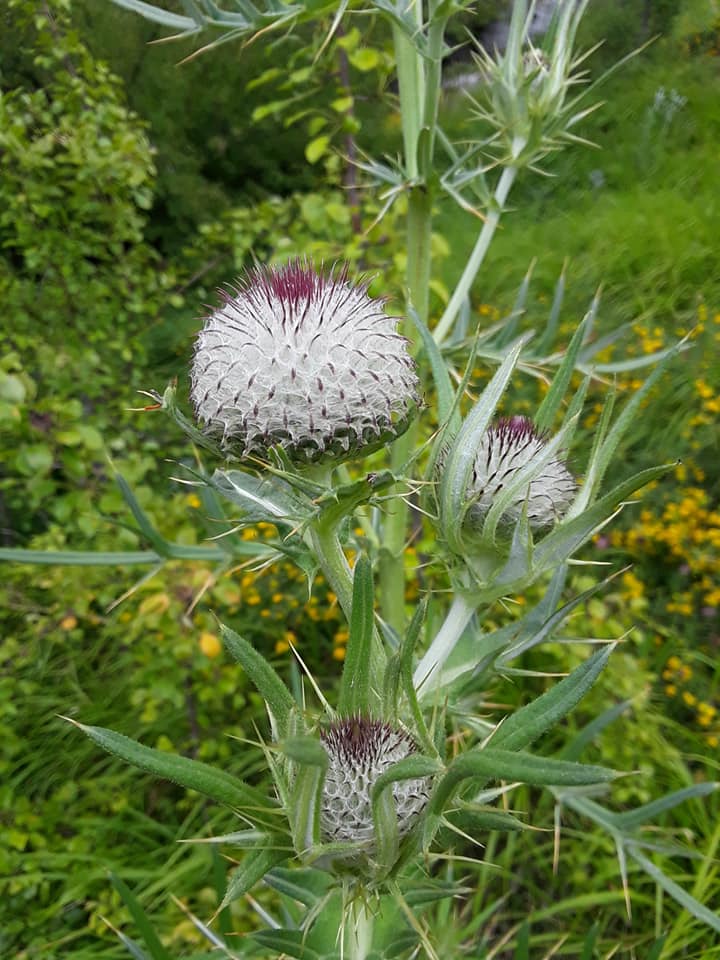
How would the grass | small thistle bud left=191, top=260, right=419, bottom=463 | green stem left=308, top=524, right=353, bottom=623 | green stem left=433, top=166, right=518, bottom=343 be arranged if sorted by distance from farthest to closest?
1. the grass
2. green stem left=433, top=166, right=518, bottom=343
3. green stem left=308, top=524, right=353, bottom=623
4. small thistle bud left=191, top=260, right=419, bottom=463

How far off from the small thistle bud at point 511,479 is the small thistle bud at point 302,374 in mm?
151

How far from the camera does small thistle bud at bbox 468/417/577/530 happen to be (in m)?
0.96

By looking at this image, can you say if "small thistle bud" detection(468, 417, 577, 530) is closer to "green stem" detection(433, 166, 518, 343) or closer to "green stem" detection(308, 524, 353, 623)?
"green stem" detection(308, 524, 353, 623)

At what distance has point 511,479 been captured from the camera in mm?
929

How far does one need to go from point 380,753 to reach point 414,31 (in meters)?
1.02

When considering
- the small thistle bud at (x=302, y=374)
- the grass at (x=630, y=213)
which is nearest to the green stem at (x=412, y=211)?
the small thistle bud at (x=302, y=374)

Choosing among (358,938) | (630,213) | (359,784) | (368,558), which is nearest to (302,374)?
(368,558)

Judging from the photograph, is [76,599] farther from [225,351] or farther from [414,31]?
[414,31]

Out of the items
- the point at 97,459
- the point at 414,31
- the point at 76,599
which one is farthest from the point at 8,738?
the point at 414,31

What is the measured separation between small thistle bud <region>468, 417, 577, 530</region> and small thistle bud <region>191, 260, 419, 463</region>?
15cm

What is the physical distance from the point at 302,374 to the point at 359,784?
45 centimetres

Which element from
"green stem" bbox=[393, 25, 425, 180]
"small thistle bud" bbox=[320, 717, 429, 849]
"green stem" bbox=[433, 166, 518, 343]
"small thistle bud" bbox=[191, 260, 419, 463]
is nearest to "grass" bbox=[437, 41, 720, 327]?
"green stem" bbox=[433, 166, 518, 343]

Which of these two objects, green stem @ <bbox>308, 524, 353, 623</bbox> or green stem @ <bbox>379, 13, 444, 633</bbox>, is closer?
green stem @ <bbox>308, 524, 353, 623</bbox>

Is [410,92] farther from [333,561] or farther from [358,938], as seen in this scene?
[358,938]
